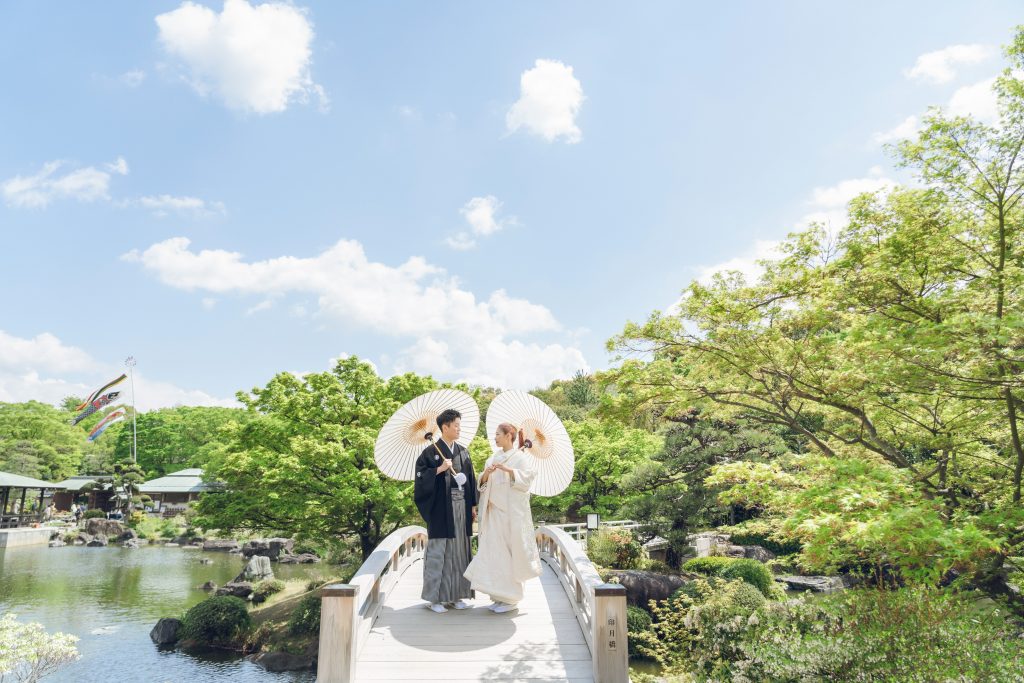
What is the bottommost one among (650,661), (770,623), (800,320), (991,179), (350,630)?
(650,661)

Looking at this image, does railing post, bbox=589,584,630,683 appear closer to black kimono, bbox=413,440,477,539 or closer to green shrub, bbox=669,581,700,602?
black kimono, bbox=413,440,477,539

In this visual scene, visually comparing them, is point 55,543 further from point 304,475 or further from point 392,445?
point 392,445

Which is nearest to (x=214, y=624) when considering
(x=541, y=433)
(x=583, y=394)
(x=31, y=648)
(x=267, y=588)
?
(x=31, y=648)

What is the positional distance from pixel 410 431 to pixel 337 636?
2.19 m

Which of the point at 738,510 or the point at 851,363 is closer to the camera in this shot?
the point at 851,363

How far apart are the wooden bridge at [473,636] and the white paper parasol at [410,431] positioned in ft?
2.73

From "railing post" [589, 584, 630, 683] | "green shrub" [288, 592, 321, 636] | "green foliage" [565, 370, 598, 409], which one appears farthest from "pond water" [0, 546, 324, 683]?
"green foliage" [565, 370, 598, 409]

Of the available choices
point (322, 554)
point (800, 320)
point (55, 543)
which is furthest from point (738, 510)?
point (55, 543)

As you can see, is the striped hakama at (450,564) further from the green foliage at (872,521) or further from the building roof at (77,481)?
the building roof at (77,481)

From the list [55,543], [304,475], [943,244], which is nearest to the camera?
[943,244]

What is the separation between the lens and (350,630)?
431cm

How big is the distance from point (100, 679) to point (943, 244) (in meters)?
14.4

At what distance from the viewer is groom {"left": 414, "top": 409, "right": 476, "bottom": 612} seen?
18.6 feet

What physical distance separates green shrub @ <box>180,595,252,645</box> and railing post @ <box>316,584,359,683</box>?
10400mm
